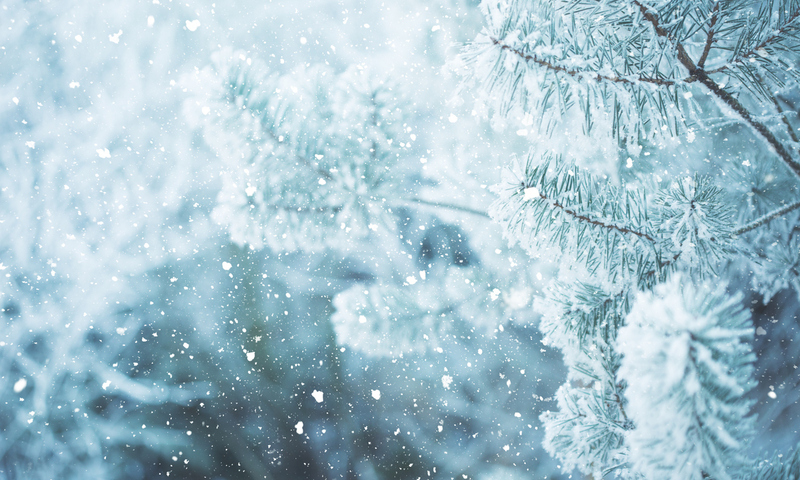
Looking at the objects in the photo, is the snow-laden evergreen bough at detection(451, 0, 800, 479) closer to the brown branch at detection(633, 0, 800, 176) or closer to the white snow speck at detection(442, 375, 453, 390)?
the brown branch at detection(633, 0, 800, 176)

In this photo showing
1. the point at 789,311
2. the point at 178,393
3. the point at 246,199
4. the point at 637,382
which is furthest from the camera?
the point at 178,393

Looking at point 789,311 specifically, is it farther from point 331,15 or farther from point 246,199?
point 331,15

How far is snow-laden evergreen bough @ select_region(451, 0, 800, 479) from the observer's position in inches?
7.7

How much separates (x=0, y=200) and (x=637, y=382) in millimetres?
2125

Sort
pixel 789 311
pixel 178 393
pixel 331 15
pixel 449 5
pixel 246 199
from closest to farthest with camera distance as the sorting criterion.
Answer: pixel 246 199 → pixel 789 311 → pixel 449 5 → pixel 331 15 → pixel 178 393

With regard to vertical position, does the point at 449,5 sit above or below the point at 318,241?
above

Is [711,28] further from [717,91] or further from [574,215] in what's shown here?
[574,215]

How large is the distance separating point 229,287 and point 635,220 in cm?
169

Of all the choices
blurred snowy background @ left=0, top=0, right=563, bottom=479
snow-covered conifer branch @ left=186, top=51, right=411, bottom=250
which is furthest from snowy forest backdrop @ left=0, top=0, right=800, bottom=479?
snow-covered conifer branch @ left=186, top=51, right=411, bottom=250

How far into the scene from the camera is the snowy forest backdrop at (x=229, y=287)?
135 centimetres

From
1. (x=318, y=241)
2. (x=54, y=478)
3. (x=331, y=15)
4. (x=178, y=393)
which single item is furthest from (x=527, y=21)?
(x=54, y=478)

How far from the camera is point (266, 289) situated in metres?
1.67

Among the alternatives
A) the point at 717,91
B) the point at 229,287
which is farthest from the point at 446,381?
the point at 717,91

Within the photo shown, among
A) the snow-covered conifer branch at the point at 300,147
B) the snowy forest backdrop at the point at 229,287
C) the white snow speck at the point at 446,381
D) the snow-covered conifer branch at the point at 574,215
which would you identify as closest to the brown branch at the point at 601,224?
the snow-covered conifer branch at the point at 574,215
